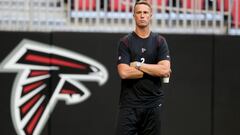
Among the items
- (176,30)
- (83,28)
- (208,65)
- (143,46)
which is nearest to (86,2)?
(83,28)

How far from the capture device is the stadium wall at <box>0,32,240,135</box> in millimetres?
7156

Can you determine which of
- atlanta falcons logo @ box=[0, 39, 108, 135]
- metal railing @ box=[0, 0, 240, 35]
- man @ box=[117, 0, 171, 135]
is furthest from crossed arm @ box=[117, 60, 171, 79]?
metal railing @ box=[0, 0, 240, 35]

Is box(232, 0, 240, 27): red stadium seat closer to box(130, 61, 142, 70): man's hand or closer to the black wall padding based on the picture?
the black wall padding

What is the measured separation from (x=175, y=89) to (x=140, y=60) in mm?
2619

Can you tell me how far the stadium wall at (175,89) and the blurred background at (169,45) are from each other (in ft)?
0.05

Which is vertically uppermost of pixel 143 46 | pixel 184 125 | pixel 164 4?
pixel 164 4

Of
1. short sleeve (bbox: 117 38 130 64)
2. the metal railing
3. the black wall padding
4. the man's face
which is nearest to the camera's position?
the man's face

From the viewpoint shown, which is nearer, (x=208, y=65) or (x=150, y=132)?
(x=150, y=132)

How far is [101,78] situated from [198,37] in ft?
5.11

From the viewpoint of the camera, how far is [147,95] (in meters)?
4.79

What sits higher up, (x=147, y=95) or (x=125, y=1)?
(x=125, y=1)

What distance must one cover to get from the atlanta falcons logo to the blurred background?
2.9 inches

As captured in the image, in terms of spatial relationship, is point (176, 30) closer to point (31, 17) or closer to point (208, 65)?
point (208, 65)

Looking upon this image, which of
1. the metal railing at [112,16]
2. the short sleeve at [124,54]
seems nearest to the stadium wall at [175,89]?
the metal railing at [112,16]
